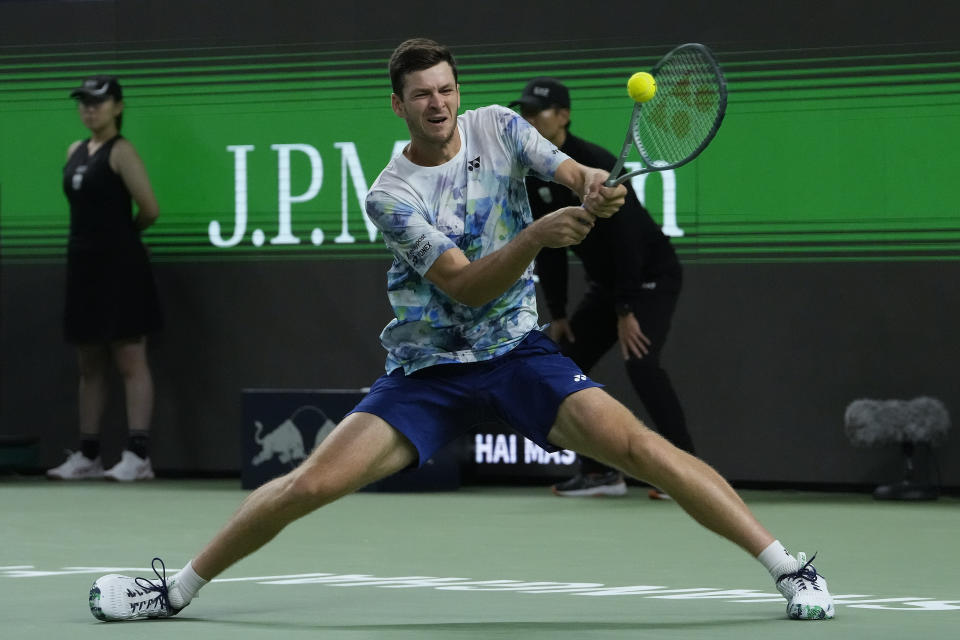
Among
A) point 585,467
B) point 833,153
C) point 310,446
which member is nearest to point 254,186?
point 310,446

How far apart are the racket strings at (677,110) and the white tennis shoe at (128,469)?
18.8 ft

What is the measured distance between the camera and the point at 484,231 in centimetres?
492

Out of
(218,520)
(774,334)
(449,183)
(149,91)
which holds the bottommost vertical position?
(218,520)

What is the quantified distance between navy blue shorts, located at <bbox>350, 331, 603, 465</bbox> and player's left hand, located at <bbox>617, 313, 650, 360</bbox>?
3465mm

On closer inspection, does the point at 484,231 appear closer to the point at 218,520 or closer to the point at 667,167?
the point at 667,167

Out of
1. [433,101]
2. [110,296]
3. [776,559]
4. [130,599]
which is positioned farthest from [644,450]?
[110,296]

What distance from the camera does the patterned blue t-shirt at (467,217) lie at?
4.90 meters

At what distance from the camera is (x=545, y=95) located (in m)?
8.37

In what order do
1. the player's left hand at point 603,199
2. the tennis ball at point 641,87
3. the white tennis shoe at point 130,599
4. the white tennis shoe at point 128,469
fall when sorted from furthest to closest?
the white tennis shoe at point 128,469 < the white tennis shoe at point 130,599 < the tennis ball at point 641,87 < the player's left hand at point 603,199

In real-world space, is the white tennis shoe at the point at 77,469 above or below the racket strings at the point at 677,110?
below

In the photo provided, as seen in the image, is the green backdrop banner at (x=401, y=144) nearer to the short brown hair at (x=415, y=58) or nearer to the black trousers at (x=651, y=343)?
the black trousers at (x=651, y=343)

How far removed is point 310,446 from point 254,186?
62.5 inches

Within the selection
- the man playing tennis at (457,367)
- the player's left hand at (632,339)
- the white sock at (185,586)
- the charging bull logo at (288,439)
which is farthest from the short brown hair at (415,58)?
the charging bull logo at (288,439)

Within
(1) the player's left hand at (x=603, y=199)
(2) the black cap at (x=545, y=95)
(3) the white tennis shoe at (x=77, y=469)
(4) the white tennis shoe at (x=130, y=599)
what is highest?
(2) the black cap at (x=545, y=95)
